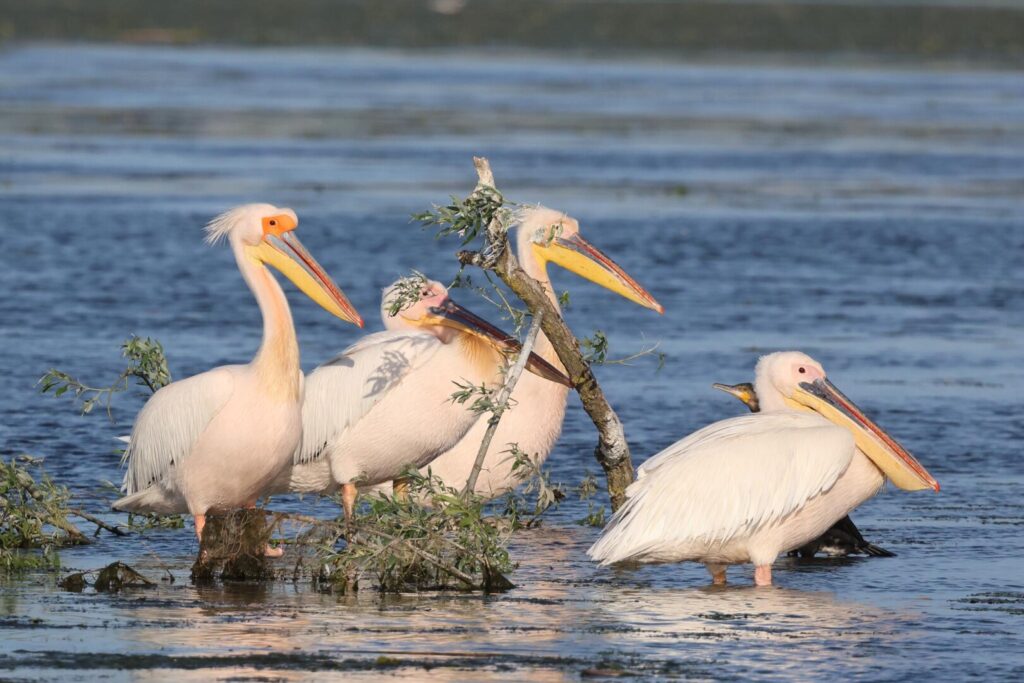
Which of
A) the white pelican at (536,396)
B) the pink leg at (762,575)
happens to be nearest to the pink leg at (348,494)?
the white pelican at (536,396)

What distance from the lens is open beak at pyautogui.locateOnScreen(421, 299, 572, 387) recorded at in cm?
739

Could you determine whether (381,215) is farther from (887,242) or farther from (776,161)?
(776,161)

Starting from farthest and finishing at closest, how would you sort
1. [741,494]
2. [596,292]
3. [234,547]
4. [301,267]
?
[596,292] < [301,267] < [741,494] < [234,547]

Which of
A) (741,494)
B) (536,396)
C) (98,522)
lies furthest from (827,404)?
(98,522)

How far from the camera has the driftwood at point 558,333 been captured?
667 cm

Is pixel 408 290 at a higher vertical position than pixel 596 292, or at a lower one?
lower

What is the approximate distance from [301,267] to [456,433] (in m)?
0.93

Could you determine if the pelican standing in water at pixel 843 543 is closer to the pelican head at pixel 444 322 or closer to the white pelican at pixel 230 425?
the pelican head at pixel 444 322

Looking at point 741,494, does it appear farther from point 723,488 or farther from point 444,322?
point 444,322

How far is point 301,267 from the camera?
707cm

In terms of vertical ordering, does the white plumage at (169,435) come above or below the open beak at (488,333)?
below

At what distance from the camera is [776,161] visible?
19.6m

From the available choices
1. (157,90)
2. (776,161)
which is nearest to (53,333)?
(776,161)

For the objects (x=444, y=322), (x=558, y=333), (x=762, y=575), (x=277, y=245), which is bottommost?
(x=762, y=575)
